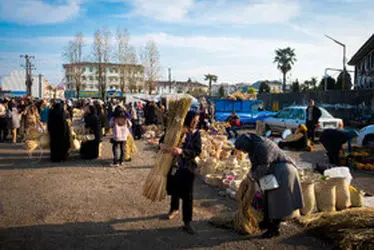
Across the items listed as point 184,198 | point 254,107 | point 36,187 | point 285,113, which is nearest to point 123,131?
point 36,187

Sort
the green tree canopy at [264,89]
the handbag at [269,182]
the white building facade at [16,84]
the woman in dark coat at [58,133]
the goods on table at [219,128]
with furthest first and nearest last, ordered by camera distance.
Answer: the white building facade at [16,84] < the green tree canopy at [264,89] < the goods on table at [219,128] < the woman in dark coat at [58,133] < the handbag at [269,182]

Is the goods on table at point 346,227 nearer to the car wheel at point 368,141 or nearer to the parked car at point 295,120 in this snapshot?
the car wheel at point 368,141

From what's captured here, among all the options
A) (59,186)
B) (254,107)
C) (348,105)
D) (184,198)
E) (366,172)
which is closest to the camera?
(184,198)

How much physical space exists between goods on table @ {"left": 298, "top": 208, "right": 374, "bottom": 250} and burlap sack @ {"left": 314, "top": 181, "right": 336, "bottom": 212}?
293mm

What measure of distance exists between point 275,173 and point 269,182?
0.15m

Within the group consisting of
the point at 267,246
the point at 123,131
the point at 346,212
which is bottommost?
the point at 267,246

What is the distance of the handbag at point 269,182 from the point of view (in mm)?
3920

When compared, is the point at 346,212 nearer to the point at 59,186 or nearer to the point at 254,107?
the point at 59,186

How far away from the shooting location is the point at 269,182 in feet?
→ 12.9

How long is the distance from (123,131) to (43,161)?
2800 millimetres

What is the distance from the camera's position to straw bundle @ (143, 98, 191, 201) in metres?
4.45

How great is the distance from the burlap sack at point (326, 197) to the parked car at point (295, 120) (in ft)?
27.6

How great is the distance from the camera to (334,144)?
8422 mm

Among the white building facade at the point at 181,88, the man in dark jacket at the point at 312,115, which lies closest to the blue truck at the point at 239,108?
the man in dark jacket at the point at 312,115
